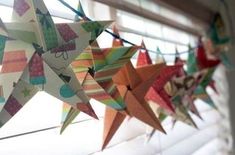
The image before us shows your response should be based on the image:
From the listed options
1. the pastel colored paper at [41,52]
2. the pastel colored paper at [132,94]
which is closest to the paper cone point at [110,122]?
the pastel colored paper at [132,94]

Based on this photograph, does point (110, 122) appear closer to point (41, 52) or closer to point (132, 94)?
point (132, 94)

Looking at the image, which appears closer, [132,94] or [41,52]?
[41,52]

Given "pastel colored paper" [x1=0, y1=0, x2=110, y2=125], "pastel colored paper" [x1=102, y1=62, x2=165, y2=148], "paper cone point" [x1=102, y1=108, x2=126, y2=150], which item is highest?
"pastel colored paper" [x1=0, y1=0, x2=110, y2=125]

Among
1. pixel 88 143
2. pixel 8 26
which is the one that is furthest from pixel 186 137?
pixel 8 26

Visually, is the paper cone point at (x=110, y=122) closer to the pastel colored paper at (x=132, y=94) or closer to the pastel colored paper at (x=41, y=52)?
the pastel colored paper at (x=132, y=94)

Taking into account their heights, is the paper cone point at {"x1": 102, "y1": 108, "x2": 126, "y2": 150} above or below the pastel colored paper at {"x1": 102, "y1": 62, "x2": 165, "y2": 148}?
below

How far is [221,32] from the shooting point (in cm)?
154

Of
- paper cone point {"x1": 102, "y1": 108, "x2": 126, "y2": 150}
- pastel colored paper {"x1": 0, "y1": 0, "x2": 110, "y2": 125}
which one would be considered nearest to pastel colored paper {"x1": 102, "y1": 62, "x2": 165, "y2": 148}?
paper cone point {"x1": 102, "y1": 108, "x2": 126, "y2": 150}

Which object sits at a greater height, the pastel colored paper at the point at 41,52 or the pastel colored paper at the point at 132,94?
the pastel colored paper at the point at 41,52

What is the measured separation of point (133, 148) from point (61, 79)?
0.49 m

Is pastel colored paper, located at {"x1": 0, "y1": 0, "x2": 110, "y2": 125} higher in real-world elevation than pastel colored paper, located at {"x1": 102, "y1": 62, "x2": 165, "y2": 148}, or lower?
higher

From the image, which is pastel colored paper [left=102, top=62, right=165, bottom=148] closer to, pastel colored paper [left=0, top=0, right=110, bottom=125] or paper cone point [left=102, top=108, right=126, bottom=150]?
paper cone point [left=102, top=108, right=126, bottom=150]

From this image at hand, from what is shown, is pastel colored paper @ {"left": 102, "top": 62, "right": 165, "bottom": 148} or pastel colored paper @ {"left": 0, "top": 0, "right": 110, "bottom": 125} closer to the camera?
pastel colored paper @ {"left": 0, "top": 0, "right": 110, "bottom": 125}

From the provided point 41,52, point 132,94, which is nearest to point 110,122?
point 132,94
